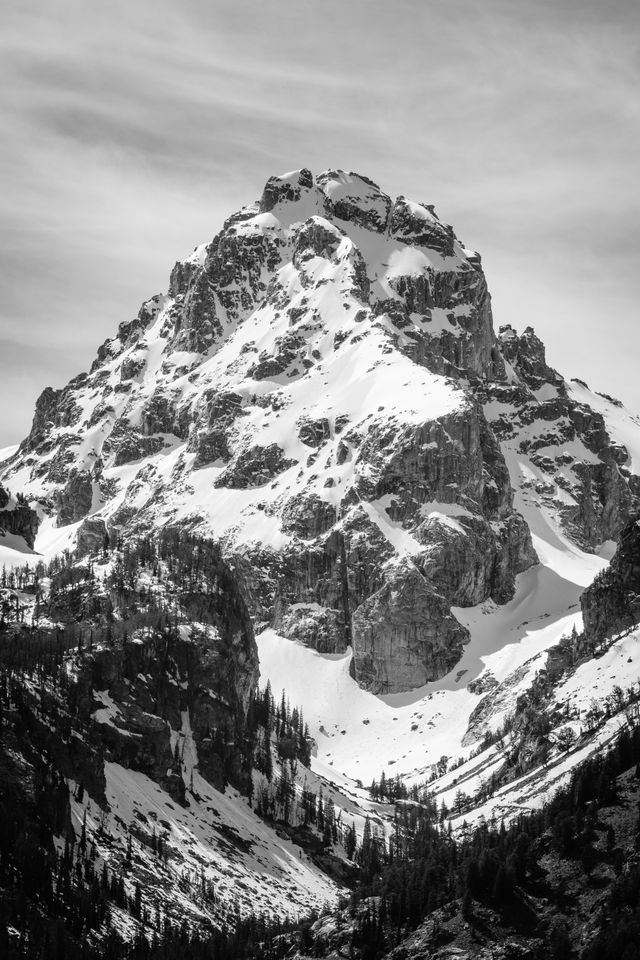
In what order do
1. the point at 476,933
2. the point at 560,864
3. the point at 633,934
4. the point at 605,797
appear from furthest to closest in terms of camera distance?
the point at 605,797 → the point at 560,864 → the point at 476,933 → the point at 633,934

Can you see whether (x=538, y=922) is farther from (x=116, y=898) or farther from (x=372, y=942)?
(x=116, y=898)

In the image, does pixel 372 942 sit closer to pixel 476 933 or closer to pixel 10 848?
pixel 476 933

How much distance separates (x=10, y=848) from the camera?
635 ft

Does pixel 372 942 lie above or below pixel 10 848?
below

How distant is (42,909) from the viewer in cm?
18612

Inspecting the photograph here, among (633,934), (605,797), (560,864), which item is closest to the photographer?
(633,934)

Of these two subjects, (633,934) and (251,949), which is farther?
(251,949)

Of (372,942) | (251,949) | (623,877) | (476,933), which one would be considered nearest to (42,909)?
(251,949)

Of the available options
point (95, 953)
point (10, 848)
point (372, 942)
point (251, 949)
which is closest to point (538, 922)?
point (372, 942)

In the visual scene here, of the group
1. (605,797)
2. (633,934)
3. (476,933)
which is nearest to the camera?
(633,934)

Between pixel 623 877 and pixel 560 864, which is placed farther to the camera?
pixel 560 864

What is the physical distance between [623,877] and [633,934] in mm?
14746

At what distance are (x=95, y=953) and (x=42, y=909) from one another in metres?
9.02

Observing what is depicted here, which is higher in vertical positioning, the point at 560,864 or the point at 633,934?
the point at 560,864
